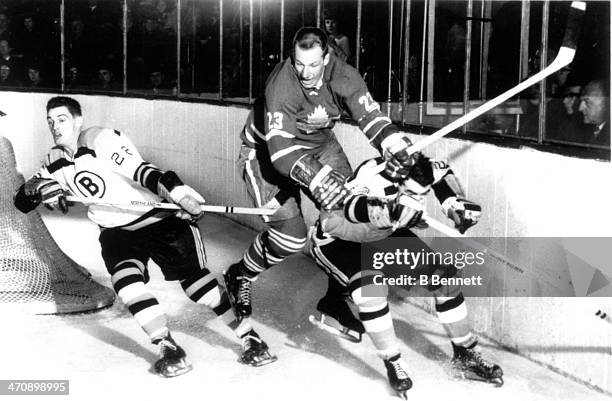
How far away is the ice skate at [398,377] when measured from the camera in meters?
2.96

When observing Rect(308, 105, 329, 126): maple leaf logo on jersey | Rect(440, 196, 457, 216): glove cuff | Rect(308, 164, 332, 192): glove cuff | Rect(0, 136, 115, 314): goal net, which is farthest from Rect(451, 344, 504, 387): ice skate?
Rect(0, 136, 115, 314): goal net

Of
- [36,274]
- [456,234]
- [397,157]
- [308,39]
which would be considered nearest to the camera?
[456,234]

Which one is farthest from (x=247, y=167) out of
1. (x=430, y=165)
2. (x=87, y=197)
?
(x=430, y=165)

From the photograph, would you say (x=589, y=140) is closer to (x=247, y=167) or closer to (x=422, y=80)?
(x=247, y=167)

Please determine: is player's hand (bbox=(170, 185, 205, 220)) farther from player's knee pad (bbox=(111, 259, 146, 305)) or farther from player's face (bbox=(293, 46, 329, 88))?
player's face (bbox=(293, 46, 329, 88))

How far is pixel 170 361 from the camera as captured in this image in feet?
10.6

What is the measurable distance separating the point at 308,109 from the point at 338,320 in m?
0.88

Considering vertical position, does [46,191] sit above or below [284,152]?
below

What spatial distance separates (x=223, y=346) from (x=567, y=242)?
56.7 inches

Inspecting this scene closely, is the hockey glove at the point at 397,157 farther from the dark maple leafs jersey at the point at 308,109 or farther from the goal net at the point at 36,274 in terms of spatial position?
the goal net at the point at 36,274

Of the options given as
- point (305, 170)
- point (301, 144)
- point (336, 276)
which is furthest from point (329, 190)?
point (301, 144)

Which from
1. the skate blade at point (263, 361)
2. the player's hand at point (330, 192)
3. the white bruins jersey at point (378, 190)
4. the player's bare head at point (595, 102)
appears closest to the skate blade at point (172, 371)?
the skate blade at point (263, 361)

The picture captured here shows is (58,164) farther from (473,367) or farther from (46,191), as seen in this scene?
(473,367)

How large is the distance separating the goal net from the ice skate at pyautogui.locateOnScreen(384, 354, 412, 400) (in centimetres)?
173
